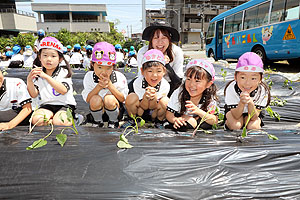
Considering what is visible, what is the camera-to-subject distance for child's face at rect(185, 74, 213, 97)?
206 cm

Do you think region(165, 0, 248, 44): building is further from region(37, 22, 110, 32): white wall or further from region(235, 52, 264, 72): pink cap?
region(235, 52, 264, 72): pink cap

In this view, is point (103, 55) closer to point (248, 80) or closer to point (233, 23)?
point (248, 80)

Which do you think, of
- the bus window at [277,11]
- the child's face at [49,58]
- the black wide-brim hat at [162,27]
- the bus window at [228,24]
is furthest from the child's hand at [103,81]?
the bus window at [228,24]

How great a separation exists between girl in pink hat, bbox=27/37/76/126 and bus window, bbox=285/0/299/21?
7.60 meters

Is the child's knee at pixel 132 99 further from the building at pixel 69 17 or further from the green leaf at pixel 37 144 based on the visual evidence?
the building at pixel 69 17

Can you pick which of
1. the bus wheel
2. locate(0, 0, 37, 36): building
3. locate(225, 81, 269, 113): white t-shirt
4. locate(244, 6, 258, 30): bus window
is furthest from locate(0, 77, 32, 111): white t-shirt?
locate(0, 0, 37, 36): building

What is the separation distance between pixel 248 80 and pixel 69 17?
39.1 meters

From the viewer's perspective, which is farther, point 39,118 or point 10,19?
point 10,19

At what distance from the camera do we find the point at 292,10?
7.04m

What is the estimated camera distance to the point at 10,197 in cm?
117

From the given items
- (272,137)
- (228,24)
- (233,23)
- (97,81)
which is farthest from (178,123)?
(228,24)

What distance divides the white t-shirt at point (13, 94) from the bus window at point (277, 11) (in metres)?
8.45

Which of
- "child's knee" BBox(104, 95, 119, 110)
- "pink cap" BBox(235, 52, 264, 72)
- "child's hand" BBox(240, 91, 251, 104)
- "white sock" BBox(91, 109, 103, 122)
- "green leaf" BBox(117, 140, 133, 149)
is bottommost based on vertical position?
"white sock" BBox(91, 109, 103, 122)

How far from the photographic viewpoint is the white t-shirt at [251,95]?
7.07ft
